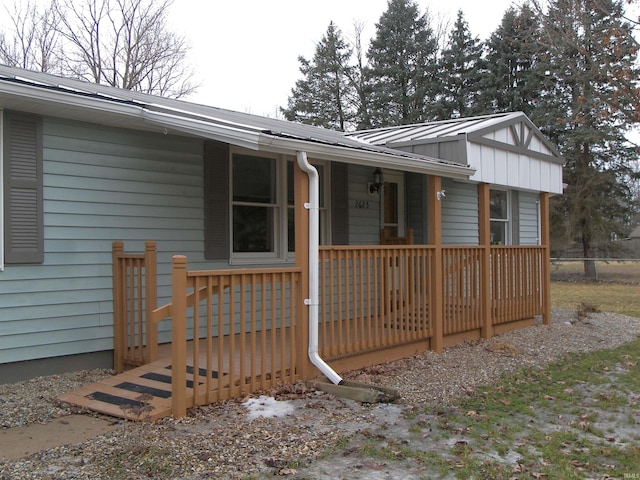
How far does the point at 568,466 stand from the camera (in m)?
Answer: 3.75

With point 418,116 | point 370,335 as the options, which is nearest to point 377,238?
point 370,335

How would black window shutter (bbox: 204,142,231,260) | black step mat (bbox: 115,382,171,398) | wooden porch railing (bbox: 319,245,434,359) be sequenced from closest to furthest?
black step mat (bbox: 115,382,171,398) → wooden porch railing (bbox: 319,245,434,359) → black window shutter (bbox: 204,142,231,260)

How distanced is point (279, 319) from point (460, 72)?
82.0 feet

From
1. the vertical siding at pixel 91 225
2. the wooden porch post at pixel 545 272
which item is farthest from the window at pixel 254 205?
the wooden porch post at pixel 545 272

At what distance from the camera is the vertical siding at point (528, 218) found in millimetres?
12844

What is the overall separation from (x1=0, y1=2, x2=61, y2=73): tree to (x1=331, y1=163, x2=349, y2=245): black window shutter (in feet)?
54.6

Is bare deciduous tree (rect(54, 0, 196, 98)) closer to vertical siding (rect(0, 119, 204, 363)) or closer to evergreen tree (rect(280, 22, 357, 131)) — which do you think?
evergreen tree (rect(280, 22, 357, 131))

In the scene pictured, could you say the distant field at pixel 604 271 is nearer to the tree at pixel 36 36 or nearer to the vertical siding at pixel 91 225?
the vertical siding at pixel 91 225

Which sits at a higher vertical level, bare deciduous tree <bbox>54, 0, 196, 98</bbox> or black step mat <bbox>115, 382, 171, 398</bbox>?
bare deciduous tree <bbox>54, 0, 196, 98</bbox>

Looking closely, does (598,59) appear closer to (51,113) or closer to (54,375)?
(51,113)

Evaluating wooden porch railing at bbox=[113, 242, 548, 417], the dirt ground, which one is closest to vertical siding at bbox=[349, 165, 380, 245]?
wooden porch railing at bbox=[113, 242, 548, 417]

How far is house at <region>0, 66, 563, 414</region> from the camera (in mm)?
5230

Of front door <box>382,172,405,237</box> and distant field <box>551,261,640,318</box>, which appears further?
distant field <box>551,261,640,318</box>

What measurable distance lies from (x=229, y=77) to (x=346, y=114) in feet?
22.8
